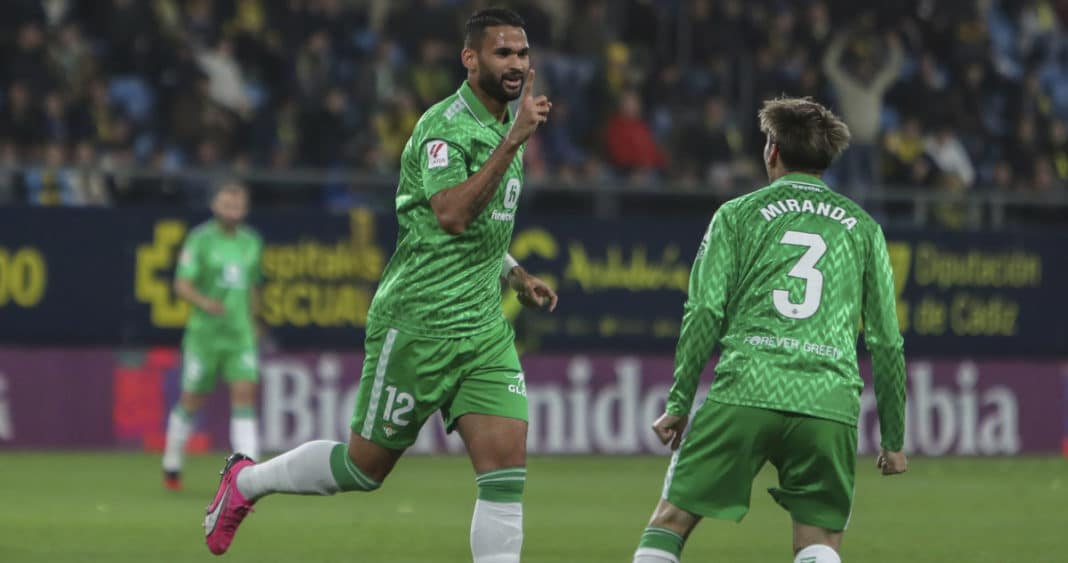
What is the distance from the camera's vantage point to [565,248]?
57.2 ft

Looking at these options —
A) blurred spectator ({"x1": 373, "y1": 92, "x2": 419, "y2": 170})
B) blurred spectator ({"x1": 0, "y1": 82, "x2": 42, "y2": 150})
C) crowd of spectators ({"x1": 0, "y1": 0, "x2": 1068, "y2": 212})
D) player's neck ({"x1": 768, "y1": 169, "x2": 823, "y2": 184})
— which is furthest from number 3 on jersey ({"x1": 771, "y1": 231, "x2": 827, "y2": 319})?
blurred spectator ({"x1": 0, "y1": 82, "x2": 42, "y2": 150})

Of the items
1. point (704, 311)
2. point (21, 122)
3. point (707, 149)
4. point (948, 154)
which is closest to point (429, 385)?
point (704, 311)

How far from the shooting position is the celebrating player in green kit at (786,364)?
242 inches

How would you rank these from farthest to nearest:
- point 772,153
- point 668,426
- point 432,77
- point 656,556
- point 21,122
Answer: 1. point 432,77
2. point 21,122
3. point 772,153
4. point 656,556
5. point 668,426

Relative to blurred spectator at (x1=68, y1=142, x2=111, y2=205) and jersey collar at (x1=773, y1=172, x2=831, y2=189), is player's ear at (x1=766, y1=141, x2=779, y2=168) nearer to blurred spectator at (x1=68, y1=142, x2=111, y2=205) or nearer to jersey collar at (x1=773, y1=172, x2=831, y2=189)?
jersey collar at (x1=773, y1=172, x2=831, y2=189)

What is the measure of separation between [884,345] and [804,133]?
2.52 ft

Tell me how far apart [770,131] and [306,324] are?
433 inches

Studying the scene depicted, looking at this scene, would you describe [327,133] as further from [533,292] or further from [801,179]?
[801,179]

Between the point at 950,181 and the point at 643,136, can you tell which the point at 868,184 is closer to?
the point at 950,181

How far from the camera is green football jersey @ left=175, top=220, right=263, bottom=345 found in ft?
44.3

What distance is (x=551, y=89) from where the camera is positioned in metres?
18.6

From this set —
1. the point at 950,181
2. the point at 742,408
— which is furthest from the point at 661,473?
the point at 742,408

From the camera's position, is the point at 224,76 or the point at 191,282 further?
the point at 224,76

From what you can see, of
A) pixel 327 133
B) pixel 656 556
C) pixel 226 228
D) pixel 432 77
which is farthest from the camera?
pixel 432 77
